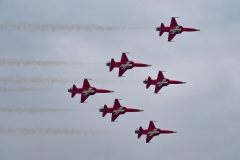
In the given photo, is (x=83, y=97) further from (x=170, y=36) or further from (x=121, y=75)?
(x=170, y=36)

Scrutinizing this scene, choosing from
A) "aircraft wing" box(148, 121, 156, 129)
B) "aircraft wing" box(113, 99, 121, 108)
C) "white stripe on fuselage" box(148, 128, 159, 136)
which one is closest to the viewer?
"aircraft wing" box(113, 99, 121, 108)

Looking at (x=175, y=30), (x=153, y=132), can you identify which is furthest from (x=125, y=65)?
(x=153, y=132)

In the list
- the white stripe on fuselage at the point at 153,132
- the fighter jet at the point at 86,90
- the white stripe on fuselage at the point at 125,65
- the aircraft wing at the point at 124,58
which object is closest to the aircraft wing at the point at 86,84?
the fighter jet at the point at 86,90

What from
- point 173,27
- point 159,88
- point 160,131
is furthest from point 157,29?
point 160,131

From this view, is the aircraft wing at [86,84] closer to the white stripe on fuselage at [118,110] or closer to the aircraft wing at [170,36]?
the white stripe on fuselage at [118,110]

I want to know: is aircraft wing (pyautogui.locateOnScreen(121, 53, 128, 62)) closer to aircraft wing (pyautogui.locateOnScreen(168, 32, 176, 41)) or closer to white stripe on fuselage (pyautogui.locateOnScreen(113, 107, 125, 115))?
aircraft wing (pyautogui.locateOnScreen(168, 32, 176, 41))

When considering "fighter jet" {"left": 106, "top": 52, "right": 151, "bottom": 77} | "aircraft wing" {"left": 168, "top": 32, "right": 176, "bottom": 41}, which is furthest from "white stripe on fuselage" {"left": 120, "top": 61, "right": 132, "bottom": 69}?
"aircraft wing" {"left": 168, "top": 32, "right": 176, "bottom": 41}

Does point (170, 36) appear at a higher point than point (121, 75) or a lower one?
higher

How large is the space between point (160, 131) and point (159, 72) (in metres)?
13.4

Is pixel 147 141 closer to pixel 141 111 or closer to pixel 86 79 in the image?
pixel 141 111

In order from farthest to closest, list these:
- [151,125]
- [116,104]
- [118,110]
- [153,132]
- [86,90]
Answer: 1. [151,125]
2. [153,132]
3. [116,104]
4. [118,110]
5. [86,90]

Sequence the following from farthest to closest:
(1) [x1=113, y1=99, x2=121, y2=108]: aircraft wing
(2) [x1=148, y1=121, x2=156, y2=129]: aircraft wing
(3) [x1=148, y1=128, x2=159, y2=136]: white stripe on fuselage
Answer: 1. (2) [x1=148, y1=121, x2=156, y2=129]: aircraft wing
2. (3) [x1=148, y1=128, x2=159, y2=136]: white stripe on fuselage
3. (1) [x1=113, y1=99, x2=121, y2=108]: aircraft wing

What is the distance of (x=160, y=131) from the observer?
14838cm

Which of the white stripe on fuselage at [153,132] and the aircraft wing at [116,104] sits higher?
the aircraft wing at [116,104]
